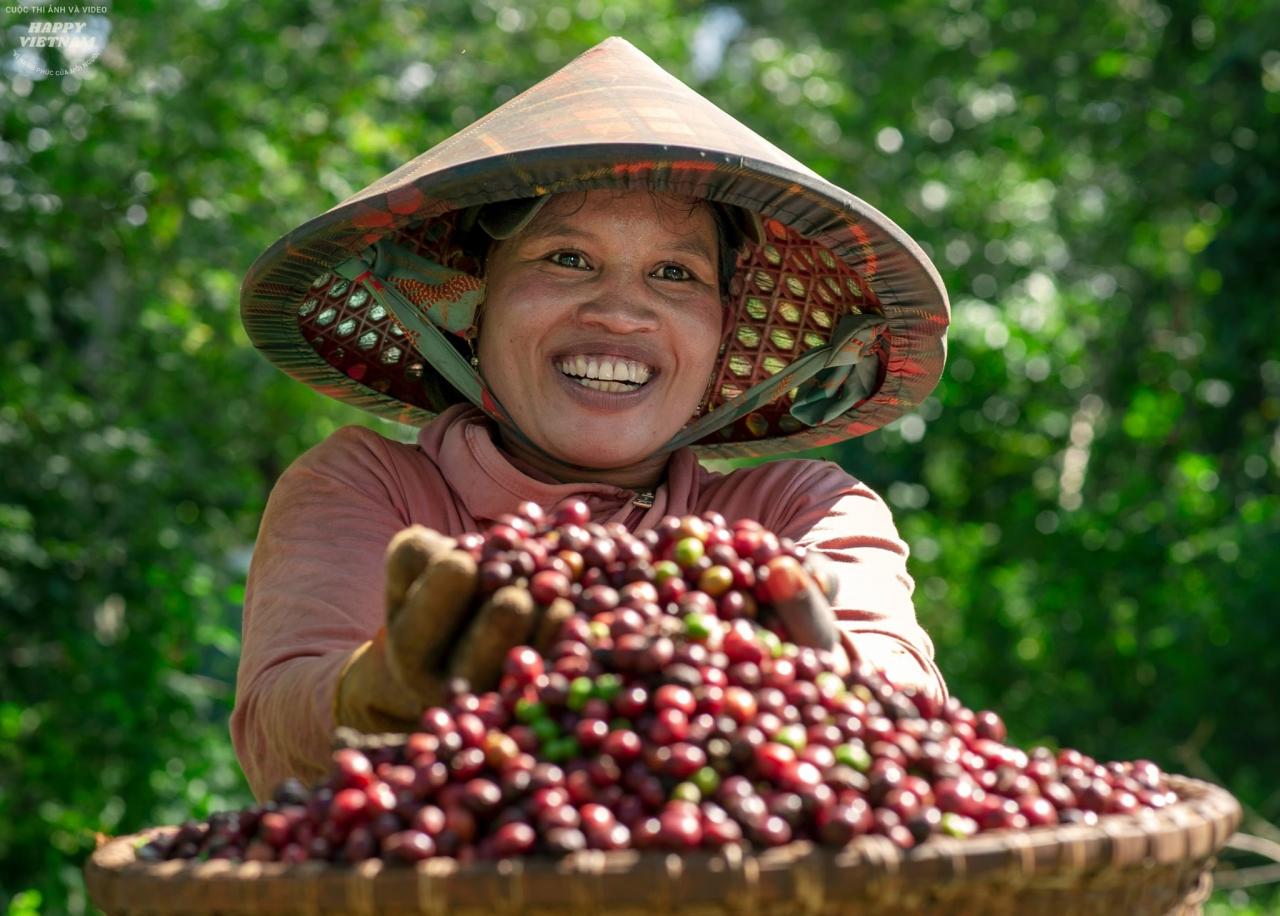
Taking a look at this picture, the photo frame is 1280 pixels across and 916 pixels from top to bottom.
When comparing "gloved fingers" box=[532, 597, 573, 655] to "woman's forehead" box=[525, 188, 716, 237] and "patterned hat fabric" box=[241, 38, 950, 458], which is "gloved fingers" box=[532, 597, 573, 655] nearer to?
"patterned hat fabric" box=[241, 38, 950, 458]

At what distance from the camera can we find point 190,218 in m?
6.27

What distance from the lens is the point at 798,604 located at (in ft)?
5.80

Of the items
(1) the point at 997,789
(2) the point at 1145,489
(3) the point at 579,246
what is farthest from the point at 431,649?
(2) the point at 1145,489

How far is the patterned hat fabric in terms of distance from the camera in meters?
2.26

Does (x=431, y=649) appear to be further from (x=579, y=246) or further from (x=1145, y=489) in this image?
(x=1145, y=489)

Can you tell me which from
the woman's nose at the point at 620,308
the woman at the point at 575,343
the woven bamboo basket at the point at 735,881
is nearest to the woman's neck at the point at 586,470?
the woman at the point at 575,343

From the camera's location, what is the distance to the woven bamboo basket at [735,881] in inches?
54.9

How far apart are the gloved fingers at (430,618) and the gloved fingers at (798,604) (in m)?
0.34

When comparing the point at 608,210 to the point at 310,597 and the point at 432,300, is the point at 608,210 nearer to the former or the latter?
the point at 432,300

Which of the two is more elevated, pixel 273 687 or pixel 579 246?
pixel 579 246

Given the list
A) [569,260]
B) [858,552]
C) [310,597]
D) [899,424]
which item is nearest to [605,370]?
[569,260]

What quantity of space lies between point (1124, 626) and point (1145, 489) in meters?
0.71

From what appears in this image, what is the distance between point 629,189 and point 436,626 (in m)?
0.91

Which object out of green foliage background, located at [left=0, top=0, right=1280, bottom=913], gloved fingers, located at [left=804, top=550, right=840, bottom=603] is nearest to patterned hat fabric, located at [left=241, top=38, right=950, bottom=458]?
gloved fingers, located at [left=804, top=550, right=840, bottom=603]
